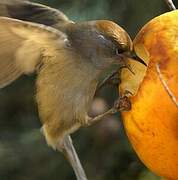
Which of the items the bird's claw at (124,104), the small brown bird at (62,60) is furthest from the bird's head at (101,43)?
the bird's claw at (124,104)

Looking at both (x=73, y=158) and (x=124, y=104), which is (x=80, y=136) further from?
(x=124, y=104)

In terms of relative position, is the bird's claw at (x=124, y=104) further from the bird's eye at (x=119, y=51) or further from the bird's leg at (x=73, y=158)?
the bird's leg at (x=73, y=158)

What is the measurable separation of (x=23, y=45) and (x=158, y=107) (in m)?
0.40

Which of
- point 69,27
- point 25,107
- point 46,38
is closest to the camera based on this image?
point 46,38

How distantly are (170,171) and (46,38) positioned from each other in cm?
43

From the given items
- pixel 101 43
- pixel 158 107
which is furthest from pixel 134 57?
pixel 158 107

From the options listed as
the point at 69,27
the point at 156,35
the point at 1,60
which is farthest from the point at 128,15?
the point at 156,35

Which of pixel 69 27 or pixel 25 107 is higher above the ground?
pixel 69 27

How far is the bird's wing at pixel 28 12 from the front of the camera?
176 cm

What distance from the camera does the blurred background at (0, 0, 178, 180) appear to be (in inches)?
97.0

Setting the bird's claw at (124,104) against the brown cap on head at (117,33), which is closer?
the bird's claw at (124,104)

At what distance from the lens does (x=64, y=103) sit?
1.88 metres

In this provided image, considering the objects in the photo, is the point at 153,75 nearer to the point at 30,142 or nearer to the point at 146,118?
the point at 146,118

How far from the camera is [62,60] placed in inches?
72.4
